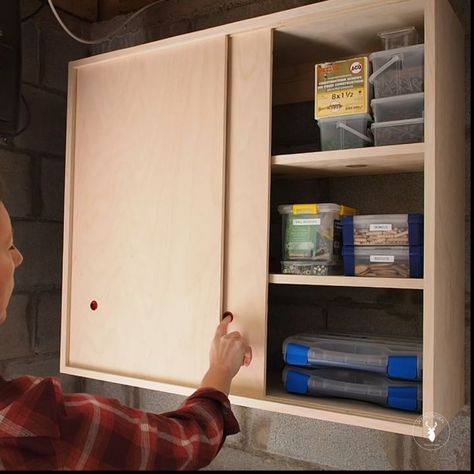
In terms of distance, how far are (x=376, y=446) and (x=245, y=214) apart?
25.3 inches

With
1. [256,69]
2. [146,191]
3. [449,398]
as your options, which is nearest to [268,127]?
[256,69]

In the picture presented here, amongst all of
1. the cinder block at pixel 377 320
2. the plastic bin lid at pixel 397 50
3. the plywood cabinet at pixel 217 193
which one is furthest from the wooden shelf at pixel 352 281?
the plastic bin lid at pixel 397 50

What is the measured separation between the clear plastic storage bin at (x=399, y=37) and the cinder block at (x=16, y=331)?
1.17 meters

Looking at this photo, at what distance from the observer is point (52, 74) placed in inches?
68.4

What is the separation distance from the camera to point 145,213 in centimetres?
138

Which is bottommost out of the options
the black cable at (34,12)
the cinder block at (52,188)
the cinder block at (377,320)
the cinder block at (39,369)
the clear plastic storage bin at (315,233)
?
the cinder block at (39,369)

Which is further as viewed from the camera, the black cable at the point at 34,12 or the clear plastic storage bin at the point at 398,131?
the black cable at the point at 34,12

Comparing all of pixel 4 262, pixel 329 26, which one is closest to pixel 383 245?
pixel 329 26

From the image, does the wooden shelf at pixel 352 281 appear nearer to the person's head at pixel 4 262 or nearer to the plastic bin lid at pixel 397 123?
the plastic bin lid at pixel 397 123

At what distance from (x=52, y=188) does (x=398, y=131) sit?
1054 mm

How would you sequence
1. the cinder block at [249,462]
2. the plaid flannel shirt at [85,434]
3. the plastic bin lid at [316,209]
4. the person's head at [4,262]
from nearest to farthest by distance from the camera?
the plaid flannel shirt at [85,434]
the person's head at [4,262]
the plastic bin lid at [316,209]
the cinder block at [249,462]

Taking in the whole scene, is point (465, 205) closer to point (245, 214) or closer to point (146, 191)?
point (245, 214)

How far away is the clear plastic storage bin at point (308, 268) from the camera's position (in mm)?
1217

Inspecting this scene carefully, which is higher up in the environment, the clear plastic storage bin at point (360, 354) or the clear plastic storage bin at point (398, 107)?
the clear plastic storage bin at point (398, 107)
